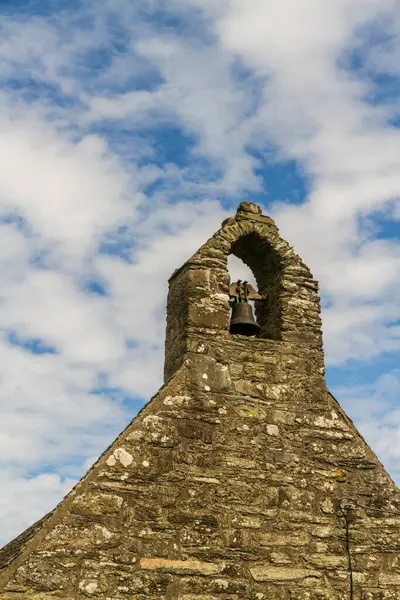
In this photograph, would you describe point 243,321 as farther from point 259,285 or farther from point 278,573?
point 278,573

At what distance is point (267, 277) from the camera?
7996mm

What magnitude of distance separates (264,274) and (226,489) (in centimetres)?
278

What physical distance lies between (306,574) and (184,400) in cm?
196

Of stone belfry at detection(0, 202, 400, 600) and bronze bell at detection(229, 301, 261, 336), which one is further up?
bronze bell at detection(229, 301, 261, 336)

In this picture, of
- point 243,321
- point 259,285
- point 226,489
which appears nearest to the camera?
point 226,489

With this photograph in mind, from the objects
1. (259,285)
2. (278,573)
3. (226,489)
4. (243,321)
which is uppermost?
(259,285)

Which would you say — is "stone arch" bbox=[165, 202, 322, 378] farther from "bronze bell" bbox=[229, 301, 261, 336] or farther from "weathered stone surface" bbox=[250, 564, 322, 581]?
"weathered stone surface" bbox=[250, 564, 322, 581]

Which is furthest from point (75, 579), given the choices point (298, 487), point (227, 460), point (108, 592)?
point (298, 487)

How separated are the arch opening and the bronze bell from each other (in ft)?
0.69

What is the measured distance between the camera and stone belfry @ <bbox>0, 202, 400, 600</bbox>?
564 centimetres

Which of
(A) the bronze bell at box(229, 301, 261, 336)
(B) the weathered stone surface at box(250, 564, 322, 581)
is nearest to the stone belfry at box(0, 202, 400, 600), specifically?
(B) the weathered stone surface at box(250, 564, 322, 581)

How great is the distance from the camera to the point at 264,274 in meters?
8.04

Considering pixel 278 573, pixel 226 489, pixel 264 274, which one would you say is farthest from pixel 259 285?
pixel 278 573

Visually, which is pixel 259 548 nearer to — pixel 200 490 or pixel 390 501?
pixel 200 490
